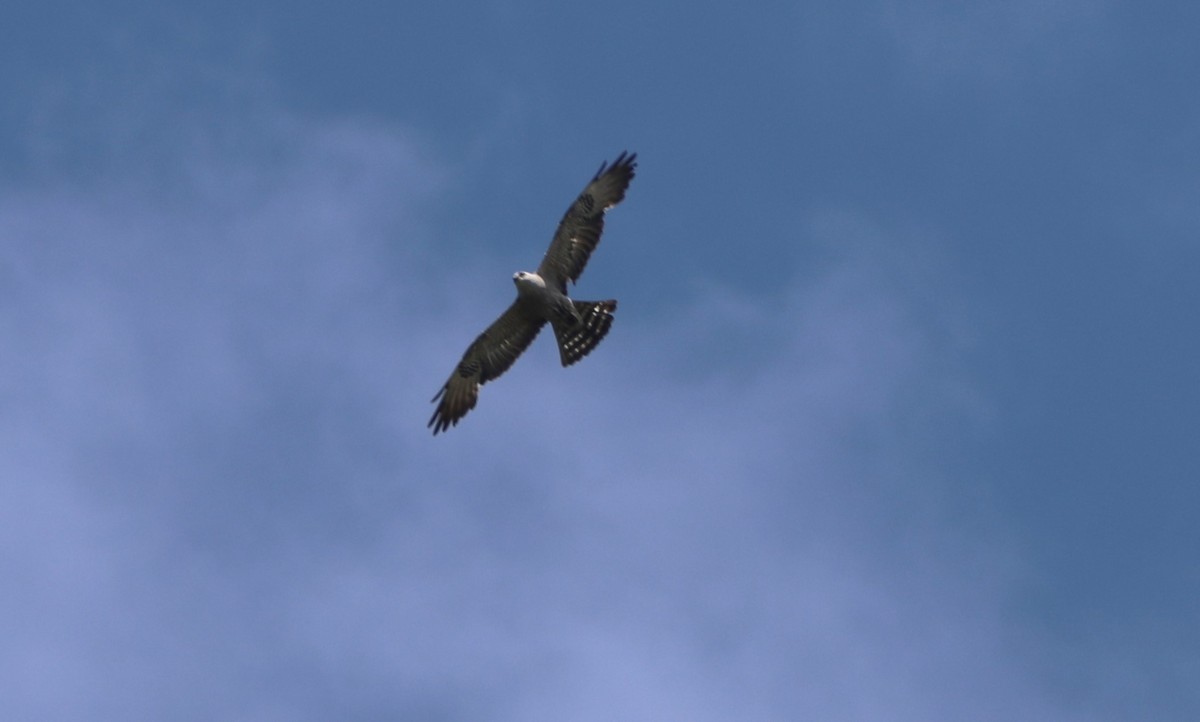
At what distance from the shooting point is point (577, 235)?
38000mm

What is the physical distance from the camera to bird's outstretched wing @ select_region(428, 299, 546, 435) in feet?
127

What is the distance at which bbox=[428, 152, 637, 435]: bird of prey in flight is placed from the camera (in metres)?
37.8

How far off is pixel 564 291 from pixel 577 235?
40.3 inches

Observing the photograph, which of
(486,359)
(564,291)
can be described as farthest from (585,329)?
(486,359)

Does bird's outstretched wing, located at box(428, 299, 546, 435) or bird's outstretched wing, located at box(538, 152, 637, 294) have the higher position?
bird's outstretched wing, located at box(538, 152, 637, 294)

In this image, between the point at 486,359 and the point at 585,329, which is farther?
the point at 486,359

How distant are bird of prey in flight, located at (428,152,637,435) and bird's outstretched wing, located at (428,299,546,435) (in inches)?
0.7

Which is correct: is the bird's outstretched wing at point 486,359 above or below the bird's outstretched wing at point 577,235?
below

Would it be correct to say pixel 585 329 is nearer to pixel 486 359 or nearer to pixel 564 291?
pixel 564 291

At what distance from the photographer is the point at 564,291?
125 ft

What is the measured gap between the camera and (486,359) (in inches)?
1545

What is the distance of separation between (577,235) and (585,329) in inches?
66.7

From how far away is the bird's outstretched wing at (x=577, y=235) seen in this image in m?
37.9

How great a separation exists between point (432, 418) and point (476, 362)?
1413 millimetres
